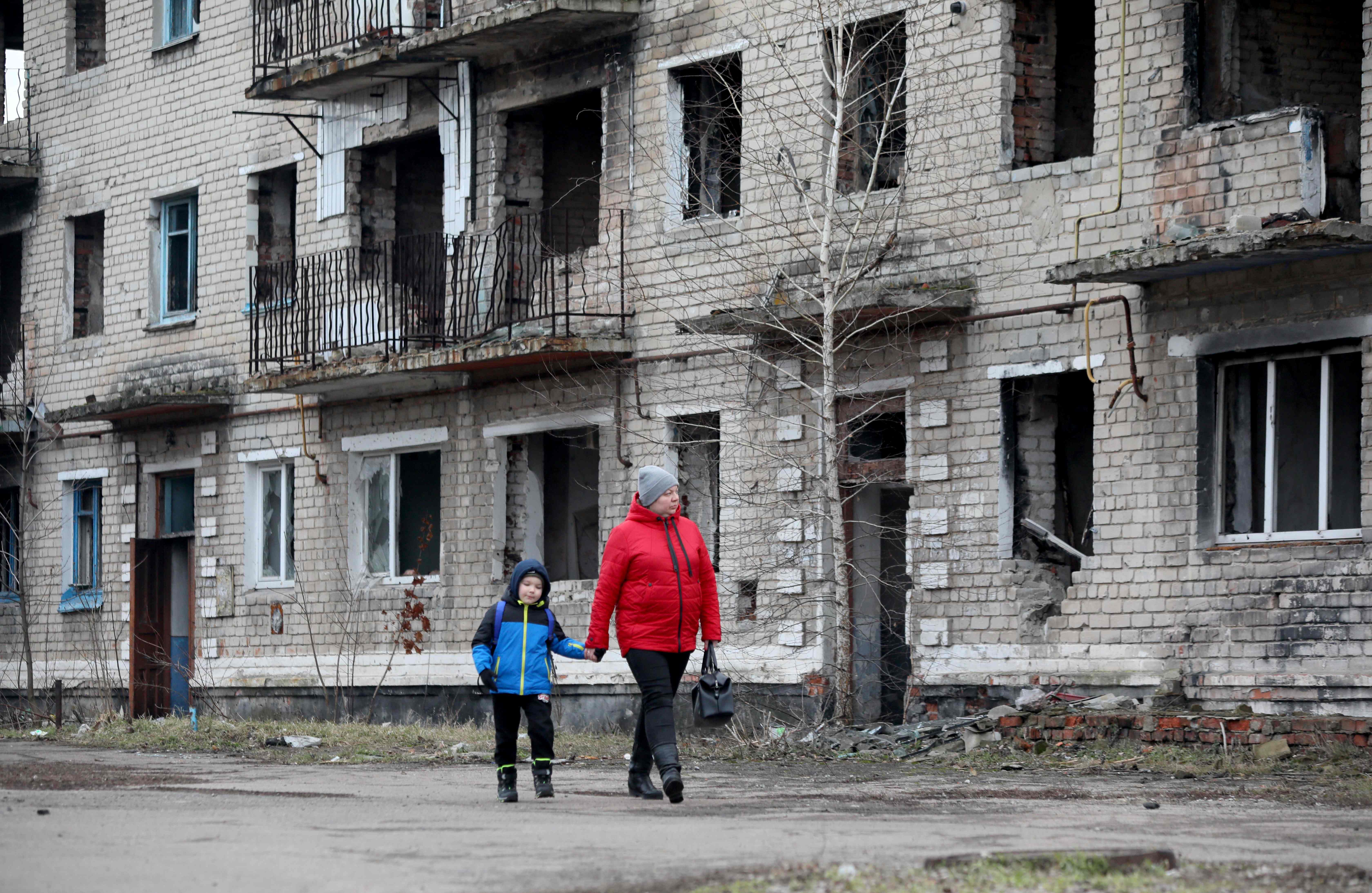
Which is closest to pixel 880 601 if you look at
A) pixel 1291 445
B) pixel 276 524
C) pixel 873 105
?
pixel 1291 445

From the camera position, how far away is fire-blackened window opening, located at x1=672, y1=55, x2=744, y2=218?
1772 centimetres

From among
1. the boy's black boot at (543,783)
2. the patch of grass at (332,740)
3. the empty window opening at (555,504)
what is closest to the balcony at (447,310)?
the empty window opening at (555,504)

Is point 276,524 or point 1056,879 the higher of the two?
point 276,524

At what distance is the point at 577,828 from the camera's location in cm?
887

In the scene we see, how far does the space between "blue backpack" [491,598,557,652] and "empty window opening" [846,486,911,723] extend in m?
5.62

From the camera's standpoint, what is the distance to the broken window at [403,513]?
20.4 meters

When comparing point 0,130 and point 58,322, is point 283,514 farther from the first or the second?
point 0,130

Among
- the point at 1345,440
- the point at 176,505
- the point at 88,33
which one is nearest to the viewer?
the point at 1345,440

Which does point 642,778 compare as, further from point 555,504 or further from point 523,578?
point 555,504

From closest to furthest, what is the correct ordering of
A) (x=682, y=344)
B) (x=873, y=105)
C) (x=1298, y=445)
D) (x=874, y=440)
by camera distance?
1. (x=1298, y=445)
2. (x=873, y=105)
3. (x=874, y=440)
4. (x=682, y=344)

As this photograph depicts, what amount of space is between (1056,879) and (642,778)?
405 centimetres

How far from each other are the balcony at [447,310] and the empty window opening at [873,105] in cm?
234

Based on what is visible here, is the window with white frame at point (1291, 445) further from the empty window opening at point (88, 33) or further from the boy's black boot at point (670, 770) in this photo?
the empty window opening at point (88, 33)

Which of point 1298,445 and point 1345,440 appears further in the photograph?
point 1298,445
